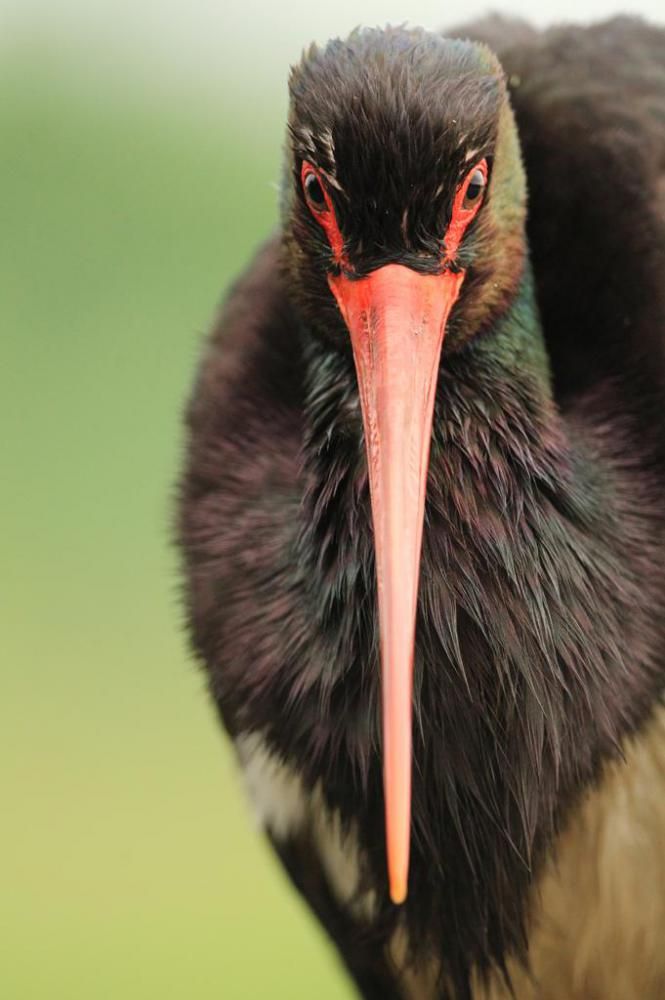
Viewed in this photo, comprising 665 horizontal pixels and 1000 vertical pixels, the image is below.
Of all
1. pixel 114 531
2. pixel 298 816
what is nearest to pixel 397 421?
pixel 298 816

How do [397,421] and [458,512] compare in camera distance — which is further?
[458,512]

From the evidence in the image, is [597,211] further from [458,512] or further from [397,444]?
[397,444]

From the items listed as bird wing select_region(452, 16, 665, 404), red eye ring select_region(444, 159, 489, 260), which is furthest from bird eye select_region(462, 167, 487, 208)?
bird wing select_region(452, 16, 665, 404)

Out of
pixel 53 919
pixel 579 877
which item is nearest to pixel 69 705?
pixel 53 919

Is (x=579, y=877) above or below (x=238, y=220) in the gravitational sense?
below

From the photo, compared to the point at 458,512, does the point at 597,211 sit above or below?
above

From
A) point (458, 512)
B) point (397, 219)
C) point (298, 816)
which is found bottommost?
point (298, 816)

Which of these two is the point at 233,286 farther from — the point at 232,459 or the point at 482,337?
the point at 482,337

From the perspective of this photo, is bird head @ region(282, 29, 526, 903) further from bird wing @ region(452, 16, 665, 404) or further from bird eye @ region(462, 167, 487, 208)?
bird wing @ region(452, 16, 665, 404)
